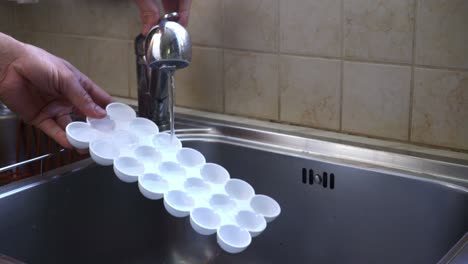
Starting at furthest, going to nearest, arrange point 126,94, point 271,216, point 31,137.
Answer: point 126,94, point 31,137, point 271,216

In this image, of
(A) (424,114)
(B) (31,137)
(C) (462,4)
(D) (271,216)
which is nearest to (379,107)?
(A) (424,114)

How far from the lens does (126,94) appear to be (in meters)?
1.36

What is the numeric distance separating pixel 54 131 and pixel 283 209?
0.37 meters

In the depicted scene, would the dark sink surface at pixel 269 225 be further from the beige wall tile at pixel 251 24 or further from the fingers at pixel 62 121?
the beige wall tile at pixel 251 24

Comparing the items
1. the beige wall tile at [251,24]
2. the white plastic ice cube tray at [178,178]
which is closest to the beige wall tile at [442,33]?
the beige wall tile at [251,24]

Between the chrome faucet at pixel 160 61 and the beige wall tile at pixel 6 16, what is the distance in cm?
58

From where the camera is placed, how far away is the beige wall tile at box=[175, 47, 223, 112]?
46.6 inches

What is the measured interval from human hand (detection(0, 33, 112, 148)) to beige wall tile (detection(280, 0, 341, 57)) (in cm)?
35

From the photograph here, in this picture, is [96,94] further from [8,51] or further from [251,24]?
[251,24]

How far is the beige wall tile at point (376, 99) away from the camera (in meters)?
0.97

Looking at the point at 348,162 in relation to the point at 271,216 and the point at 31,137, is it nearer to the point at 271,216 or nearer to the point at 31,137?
the point at 271,216

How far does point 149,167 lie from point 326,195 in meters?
0.29

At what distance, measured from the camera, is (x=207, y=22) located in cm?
118

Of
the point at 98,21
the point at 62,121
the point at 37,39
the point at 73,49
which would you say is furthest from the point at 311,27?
the point at 37,39
